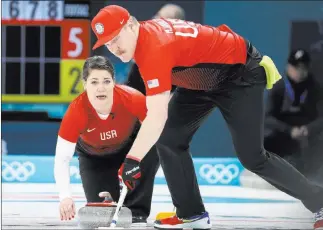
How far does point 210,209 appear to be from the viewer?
536 centimetres

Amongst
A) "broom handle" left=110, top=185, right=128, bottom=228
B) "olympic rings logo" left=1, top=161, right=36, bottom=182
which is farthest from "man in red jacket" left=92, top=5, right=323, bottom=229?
"olympic rings logo" left=1, top=161, right=36, bottom=182

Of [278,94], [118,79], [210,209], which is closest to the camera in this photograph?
[210,209]

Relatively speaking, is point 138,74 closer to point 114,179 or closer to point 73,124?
point 114,179

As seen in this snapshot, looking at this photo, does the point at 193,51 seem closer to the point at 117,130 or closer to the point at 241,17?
the point at 117,130

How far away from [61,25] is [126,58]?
3864mm

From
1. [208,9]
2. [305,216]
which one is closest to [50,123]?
[208,9]

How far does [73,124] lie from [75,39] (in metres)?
3.46

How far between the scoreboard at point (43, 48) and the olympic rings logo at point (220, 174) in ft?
4.34

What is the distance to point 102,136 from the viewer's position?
4.42 metres

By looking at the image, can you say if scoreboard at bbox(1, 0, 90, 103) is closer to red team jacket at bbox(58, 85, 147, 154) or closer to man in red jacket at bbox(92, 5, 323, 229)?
red team jacket at bbox(58, 85, 147, 154)

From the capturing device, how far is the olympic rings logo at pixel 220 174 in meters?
7.12

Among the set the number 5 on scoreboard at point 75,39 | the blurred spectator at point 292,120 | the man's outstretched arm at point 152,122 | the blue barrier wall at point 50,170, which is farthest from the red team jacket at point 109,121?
the number 5 on scoreboard at point 75,39

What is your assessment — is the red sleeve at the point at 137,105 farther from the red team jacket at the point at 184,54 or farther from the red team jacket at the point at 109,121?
the red team jacket at the point at 184,54

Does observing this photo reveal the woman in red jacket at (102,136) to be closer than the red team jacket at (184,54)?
No
